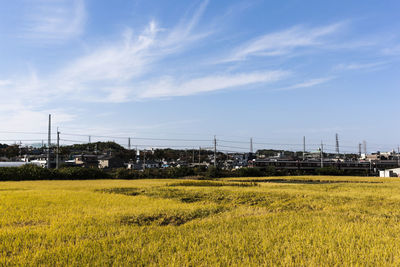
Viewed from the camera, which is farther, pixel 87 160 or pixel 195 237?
pixel 87 160

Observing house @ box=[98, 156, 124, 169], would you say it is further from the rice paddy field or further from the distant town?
the rice paddy field

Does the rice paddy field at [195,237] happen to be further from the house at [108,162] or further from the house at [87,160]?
the house at [87,160]

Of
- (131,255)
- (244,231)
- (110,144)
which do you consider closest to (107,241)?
(131,255)

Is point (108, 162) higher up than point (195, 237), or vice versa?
point (195, 237)

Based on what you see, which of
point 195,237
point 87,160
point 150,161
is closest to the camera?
point 195,237

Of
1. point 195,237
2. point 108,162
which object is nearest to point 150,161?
point 108,162

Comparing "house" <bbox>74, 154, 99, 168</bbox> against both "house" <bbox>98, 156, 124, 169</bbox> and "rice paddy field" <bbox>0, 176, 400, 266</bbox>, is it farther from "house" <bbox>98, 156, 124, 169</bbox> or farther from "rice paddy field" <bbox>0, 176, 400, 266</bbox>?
"rice paddy field" <bbox>0, 176, 400, 266</bbox>

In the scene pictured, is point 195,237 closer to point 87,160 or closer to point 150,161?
point 87,160

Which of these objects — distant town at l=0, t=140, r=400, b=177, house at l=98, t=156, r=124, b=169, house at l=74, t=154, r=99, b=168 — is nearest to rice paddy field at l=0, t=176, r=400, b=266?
distant town at l=0, t=140, r=400, b=177

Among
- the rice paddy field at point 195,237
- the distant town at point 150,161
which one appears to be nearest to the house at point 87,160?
the distant town at point 150,161

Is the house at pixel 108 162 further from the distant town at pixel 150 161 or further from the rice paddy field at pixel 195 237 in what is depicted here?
the rice paddy field at pixel 195 237

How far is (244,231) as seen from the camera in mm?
8430

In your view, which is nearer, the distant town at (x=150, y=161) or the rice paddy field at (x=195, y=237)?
the rice paddy field at (x=195, y=237)

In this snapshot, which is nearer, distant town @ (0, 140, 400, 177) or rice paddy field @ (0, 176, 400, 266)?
rice paddy field @ (0, 176, 400, 266)
